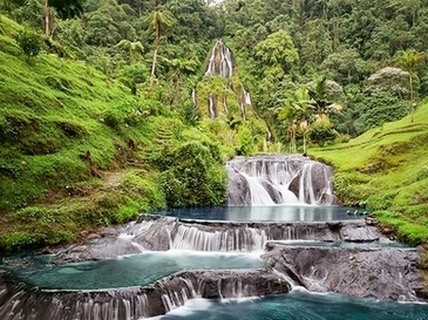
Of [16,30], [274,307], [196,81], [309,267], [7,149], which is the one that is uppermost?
[196,81]

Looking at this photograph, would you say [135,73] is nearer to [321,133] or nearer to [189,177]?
[321,133]

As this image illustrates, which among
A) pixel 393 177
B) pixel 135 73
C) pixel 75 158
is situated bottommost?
pixel 393 177

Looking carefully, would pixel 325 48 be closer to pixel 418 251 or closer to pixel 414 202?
pixel 414 202

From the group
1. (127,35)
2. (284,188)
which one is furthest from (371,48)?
(284,188)

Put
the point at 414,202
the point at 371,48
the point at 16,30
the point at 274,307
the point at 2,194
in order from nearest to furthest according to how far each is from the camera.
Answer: the point at 274,307
the point at 2,194
the point at 414,202
the point at 16,30
the point at 371,48

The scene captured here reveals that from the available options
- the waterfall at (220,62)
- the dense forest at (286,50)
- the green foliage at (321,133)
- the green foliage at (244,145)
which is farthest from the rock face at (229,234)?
the waterfall at (220,62)

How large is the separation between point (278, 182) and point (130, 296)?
15737 millimetres

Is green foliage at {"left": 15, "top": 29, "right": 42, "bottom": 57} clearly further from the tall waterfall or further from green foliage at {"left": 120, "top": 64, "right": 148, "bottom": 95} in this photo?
green foliage at {"left": 120, "top": 64, "right": 148, "bottom": 95}

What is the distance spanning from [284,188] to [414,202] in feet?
29.2

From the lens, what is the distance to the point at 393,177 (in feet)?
61.8

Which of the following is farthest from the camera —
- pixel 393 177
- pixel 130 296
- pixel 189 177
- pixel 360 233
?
pixel 393 177

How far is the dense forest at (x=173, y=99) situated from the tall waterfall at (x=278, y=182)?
1.11 metres

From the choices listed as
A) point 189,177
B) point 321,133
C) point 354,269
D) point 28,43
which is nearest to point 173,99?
point 321,133

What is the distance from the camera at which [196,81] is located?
186 ft
